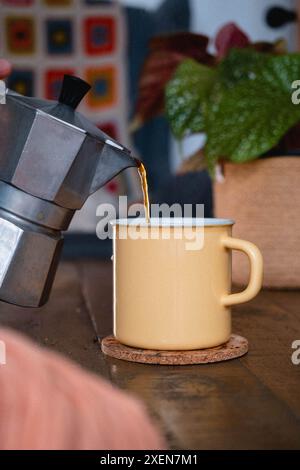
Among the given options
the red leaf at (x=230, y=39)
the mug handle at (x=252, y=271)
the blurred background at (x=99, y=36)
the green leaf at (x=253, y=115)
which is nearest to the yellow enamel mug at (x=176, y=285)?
the mug handle at (x=252, y=271)

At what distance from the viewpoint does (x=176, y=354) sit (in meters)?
0.60

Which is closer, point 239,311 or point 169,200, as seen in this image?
point 239,311

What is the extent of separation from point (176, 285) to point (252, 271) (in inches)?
2.8

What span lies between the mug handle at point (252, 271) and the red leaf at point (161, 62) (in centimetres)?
60

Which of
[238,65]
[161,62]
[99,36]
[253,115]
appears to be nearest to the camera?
[253,115]

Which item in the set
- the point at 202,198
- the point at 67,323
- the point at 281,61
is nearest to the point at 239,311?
the point at 67,323

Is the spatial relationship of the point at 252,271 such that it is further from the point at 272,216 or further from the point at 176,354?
the point at 272,216

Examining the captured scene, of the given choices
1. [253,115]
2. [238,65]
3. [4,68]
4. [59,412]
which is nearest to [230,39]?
[238,65]

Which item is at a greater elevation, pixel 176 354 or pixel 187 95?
pixel 187 95

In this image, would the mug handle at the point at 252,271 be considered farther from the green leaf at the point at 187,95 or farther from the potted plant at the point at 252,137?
the green leaf at the point at 187,95

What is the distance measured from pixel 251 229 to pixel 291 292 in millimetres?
104

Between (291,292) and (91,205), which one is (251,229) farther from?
(91,205)

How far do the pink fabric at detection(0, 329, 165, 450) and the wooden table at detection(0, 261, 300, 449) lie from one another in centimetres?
10

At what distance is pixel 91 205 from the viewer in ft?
6.70
